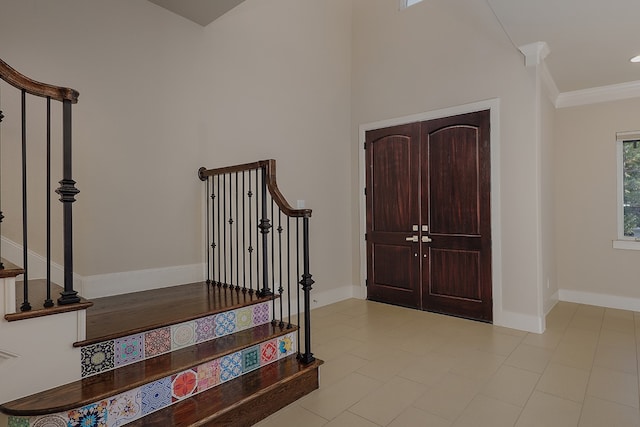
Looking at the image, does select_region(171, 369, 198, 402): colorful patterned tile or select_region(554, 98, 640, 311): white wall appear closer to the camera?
select_region(171, 369, 198, 402): colorful patterned tile

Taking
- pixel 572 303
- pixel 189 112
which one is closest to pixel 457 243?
pixel 572 303

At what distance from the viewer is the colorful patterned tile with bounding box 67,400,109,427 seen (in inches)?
64.9

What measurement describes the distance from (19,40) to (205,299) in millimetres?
2275

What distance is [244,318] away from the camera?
2641 mm

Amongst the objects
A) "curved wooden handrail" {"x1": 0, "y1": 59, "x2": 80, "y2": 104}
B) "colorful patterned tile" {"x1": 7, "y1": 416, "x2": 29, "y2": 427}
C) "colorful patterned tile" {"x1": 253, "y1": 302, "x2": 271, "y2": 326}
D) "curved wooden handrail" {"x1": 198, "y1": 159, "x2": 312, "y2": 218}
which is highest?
"curved wooden handrail" {"x1": 0, "y1": 59, "x2": 80, "y2": 104}

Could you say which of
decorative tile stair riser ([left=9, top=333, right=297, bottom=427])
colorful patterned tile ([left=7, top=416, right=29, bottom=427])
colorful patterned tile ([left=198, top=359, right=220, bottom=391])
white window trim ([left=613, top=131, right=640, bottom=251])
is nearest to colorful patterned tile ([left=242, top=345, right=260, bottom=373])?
decorative tile stair riser ([left=9, top=333, right=297, bottom=427])

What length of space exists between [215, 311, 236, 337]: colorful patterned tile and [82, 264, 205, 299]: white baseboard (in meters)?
1.02

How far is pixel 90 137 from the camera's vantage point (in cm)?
283

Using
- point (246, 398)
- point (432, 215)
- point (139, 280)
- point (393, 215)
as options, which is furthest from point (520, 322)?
point (139, 280)

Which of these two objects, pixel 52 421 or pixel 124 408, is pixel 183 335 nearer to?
pixel 124 408

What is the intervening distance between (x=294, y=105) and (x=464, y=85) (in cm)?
200

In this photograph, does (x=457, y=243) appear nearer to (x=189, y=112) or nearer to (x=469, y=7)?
(x=469, y=7)

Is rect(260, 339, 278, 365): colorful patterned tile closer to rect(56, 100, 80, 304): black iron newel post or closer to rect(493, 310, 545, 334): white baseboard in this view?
rect(56, 100, 80, 304): black iron newel post

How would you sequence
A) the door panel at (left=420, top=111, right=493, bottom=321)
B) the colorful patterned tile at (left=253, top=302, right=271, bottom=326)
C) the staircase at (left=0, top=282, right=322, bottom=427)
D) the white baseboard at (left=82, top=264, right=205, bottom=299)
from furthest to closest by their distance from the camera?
the door panel at (left=420, top=111, right=493, bottom=321), the white baseboard at (left=82, top=264, right=205, bottom=299), the colorful patterned tile at (left=253, top=302, right=271, bottom=326), the staircase at (left=0, top=282, right=322, bottom=427)
